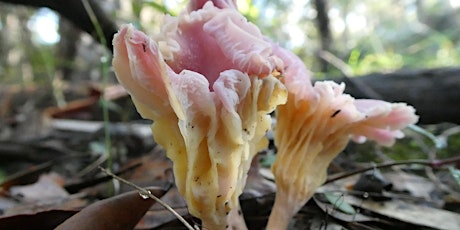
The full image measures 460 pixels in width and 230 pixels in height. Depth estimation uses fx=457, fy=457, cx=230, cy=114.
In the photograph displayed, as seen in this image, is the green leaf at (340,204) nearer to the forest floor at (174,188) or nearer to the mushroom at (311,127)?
the forest floor at (174,188)

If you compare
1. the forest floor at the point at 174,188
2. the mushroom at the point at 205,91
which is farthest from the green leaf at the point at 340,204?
the mushroom at the point at 205,91

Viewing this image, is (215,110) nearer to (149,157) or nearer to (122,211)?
(122,211)

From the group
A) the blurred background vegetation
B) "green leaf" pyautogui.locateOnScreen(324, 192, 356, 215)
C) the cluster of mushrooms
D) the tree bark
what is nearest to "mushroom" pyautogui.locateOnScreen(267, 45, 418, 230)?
the cluster of mushrooms

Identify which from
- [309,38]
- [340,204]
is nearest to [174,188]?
[340,204]

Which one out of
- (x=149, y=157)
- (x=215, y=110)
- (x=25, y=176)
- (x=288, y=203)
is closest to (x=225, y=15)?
(x=215, y=110)

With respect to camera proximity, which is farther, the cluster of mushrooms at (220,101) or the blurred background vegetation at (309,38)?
the blurred background vegetation at (309,38)

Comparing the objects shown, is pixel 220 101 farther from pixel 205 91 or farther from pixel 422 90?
pixel 422 90
